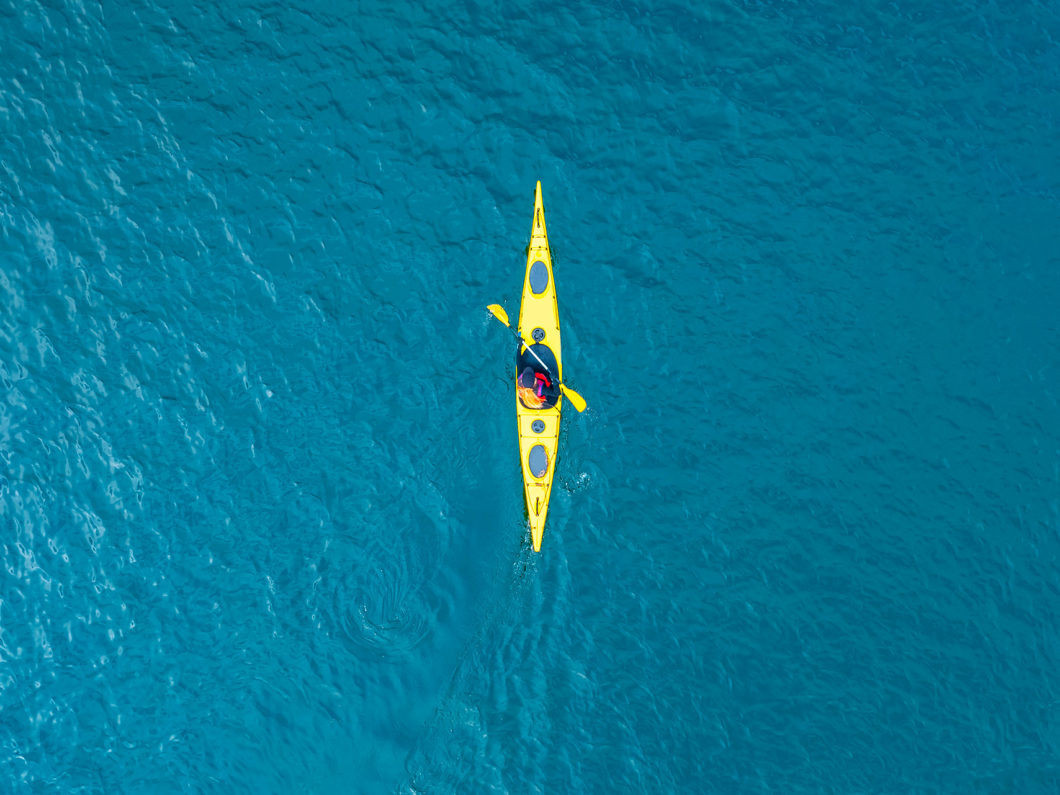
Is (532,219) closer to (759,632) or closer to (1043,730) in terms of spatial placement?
(759,632)

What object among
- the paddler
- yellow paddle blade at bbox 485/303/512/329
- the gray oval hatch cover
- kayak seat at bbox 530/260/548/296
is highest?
kayak seat at bbox 530/260/548/296

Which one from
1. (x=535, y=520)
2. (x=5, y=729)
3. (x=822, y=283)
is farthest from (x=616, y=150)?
(x=5, y=729)

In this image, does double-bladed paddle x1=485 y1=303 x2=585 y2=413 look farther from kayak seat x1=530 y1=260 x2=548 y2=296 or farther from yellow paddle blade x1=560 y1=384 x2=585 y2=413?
kayak seat x1=530 y1=260 x2=548 y2=296

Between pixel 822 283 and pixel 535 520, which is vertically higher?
pixel 822 283

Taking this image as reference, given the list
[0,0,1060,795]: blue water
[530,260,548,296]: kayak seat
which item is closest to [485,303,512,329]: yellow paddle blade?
[0,0,1060,795]: blue water

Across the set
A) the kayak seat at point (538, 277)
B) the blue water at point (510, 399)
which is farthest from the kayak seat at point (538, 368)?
the kayak seat at point (538, 277)

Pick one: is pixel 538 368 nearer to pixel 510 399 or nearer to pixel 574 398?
pixel 510 399
